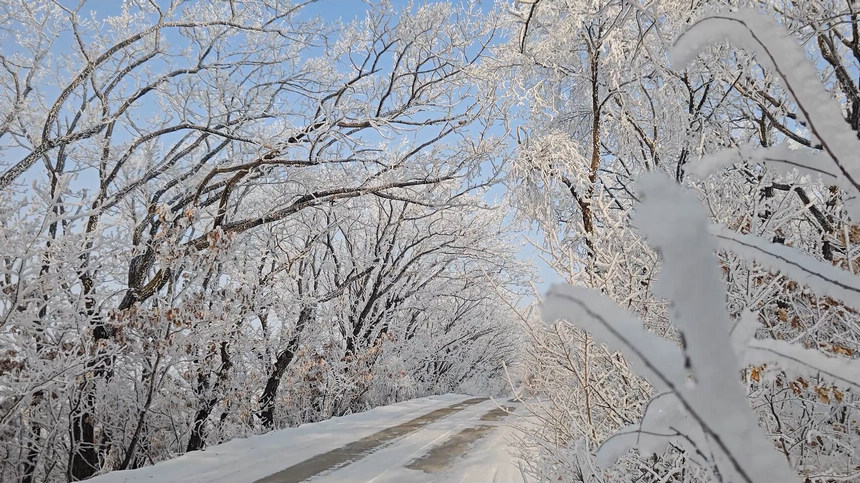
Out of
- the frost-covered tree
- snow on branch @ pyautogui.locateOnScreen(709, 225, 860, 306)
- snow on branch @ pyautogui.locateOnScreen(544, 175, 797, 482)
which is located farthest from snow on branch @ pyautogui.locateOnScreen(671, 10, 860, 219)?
the frost-covered tree

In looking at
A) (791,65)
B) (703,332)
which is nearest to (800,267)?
(791,65)

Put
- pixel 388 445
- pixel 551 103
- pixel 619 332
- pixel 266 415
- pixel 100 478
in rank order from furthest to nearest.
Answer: pixel 266 415 → pixel 388 445 → pixel 551 103 → pixel 100 478 → pixel 619 332

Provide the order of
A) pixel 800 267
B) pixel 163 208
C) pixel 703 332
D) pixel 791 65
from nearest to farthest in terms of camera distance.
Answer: pixel 703 332
pixel 791 65
pixel 800 267
pixel 163 208

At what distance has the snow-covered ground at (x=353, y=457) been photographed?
20.2ft

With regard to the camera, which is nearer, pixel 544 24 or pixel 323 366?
pixel 544 24

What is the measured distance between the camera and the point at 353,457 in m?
7.50

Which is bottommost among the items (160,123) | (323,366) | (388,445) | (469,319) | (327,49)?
(388,445)

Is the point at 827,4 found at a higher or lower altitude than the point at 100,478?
higher

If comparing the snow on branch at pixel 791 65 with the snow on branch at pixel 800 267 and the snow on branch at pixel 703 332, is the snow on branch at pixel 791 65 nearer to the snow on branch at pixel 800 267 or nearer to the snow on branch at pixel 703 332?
the snow on branch at pixel 800 267

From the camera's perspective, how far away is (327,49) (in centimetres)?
785

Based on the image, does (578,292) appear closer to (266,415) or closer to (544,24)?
(544,24)

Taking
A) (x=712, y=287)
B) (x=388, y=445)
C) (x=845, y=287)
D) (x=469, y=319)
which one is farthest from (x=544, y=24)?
(x=469, y=319)

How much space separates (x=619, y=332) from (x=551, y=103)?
6796 millimetres

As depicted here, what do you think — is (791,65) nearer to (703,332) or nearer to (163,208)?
(703,332)
